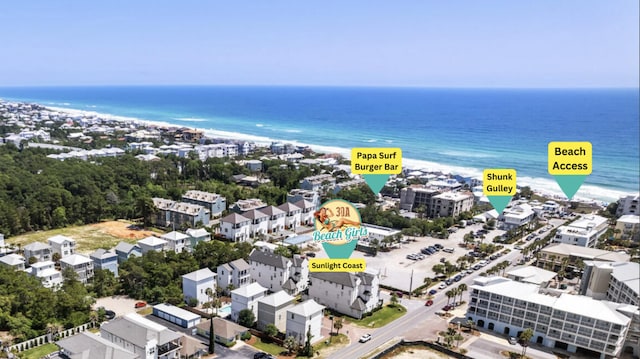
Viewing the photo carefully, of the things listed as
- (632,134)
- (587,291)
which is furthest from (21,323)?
(632,134)

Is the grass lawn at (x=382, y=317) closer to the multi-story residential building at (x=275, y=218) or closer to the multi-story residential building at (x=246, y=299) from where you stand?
the multi-story residential building at (x=246, y=299)

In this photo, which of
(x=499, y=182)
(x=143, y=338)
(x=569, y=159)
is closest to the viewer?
(x=569, y=159)

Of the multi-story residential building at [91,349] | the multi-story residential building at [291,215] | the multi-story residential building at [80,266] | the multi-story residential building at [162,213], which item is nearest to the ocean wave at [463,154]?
the multi-story residential building at [291,215]

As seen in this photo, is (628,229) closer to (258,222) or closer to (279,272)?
(279,272)

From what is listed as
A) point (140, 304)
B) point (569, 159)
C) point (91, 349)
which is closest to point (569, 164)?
→ point (569, 159)

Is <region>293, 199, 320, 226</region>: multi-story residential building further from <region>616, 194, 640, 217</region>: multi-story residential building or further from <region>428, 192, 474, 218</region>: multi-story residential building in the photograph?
<region>616, 194, 640, 217</region>: multi-story residential building
